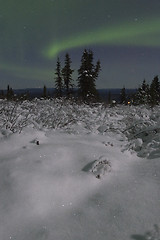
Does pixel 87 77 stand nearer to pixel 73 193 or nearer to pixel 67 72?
pixel 67 72

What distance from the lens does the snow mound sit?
304 cm

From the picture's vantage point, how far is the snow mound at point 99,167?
9.99 ft

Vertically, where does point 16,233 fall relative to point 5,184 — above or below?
below

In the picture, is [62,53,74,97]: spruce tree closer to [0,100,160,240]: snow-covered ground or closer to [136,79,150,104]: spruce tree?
[136,79,150,104]: spruce tree

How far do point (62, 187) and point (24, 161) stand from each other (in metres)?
0.79

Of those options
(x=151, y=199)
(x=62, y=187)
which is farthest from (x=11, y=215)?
(x=151, y=199)

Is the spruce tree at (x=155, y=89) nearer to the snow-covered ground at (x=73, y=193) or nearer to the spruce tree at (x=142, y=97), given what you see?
the spruce tree at (x=142, y=97)

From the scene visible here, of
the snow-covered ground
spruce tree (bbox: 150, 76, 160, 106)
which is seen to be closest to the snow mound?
the snow-covered ground

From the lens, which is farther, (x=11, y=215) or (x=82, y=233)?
(x=11, y=215)

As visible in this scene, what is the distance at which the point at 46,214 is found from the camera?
7.01ft

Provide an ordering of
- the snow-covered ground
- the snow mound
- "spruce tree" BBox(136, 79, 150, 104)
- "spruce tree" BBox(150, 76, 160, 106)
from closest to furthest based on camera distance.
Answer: the snow-covered ground < the snow mound < "spruce tree" BBox(136, 79, 150, 104) < "spruce tree" BBox(150, 76, 160, 106)

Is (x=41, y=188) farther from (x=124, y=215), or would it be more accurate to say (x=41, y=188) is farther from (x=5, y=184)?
(x=124, y=215)

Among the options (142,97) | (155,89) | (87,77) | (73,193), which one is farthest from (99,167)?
(155,89)

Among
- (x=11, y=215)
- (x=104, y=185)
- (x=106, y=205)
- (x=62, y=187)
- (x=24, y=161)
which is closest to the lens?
(x=11, y=215)
